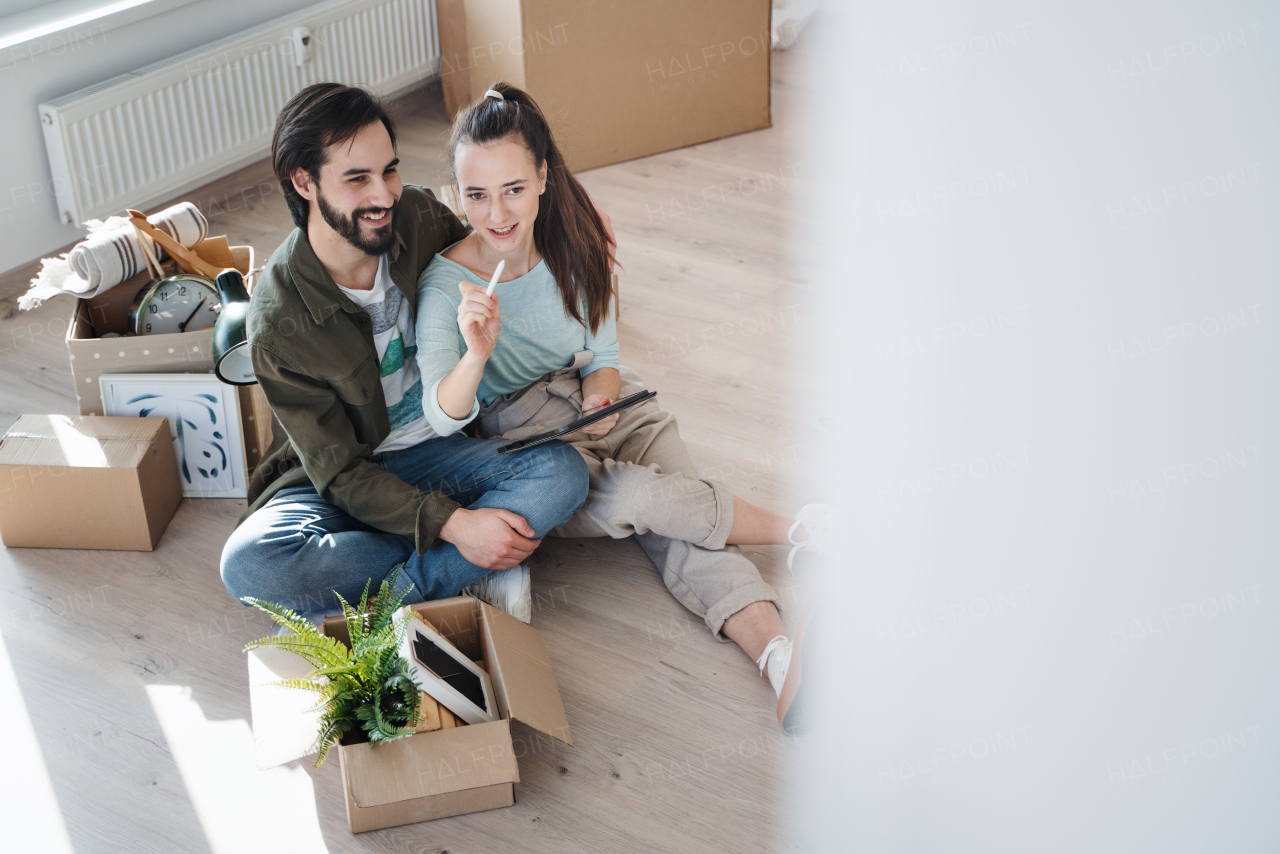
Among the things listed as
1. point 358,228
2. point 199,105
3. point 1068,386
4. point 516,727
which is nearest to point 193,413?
point 358,228

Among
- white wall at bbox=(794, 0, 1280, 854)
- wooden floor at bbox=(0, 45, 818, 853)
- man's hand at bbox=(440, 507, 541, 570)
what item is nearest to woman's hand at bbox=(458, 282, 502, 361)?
man's hand at bbox=(440, 507, 541, 570)

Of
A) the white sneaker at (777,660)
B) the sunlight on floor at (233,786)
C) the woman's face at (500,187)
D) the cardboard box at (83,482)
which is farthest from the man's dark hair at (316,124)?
the white sneaker at (777,660)

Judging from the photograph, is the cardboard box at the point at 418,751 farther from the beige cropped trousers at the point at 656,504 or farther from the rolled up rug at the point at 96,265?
the rolled up rug at the point at 96,265

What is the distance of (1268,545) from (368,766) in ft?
3.52

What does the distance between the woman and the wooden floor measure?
0.22 ft

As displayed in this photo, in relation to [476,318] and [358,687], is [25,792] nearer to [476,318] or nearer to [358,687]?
[358,687]

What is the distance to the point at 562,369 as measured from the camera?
1.56m

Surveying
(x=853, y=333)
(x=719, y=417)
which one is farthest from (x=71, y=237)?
(x=853, y=333)

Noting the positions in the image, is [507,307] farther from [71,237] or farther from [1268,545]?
[71,237]

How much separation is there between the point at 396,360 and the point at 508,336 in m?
0.16

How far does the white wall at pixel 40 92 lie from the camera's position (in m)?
2.15

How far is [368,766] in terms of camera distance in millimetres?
1150

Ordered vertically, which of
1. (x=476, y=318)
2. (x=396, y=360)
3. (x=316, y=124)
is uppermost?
(x=316, y=124)

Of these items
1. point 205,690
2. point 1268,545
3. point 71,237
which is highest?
point 1268,545
